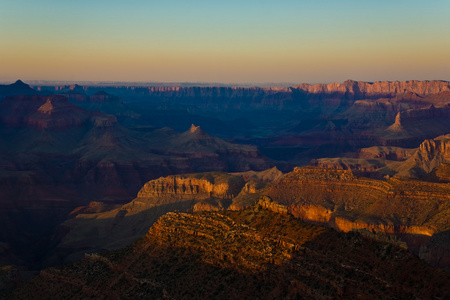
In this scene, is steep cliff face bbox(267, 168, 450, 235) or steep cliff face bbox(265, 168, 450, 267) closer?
steep cliff face bbox(265, 168, 450, 267)

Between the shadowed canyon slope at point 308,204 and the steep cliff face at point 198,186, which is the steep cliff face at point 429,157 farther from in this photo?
the shadowed canyon slope at point 308,204

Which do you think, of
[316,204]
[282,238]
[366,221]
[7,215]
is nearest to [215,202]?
[316,204]

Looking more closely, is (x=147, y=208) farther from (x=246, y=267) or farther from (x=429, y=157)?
(x=246, y=267)

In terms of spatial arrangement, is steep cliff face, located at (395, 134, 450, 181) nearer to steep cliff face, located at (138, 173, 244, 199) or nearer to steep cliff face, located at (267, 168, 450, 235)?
steep cliff face, located at (138, 173, 244, 199)

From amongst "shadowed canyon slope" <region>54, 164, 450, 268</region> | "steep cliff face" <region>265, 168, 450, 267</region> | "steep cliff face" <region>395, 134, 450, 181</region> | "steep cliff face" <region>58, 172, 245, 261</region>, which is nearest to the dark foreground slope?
"shadowed canyon slope" <region>54, 164, 450, 268</region>

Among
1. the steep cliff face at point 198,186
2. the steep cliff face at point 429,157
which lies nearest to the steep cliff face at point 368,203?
the steep cliff face at point 198,186

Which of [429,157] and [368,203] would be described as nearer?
[368,203]

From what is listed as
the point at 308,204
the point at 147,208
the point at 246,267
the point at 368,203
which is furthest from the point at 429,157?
the point at 246,267

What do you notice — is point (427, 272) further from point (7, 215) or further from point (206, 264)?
point (7, 215)
